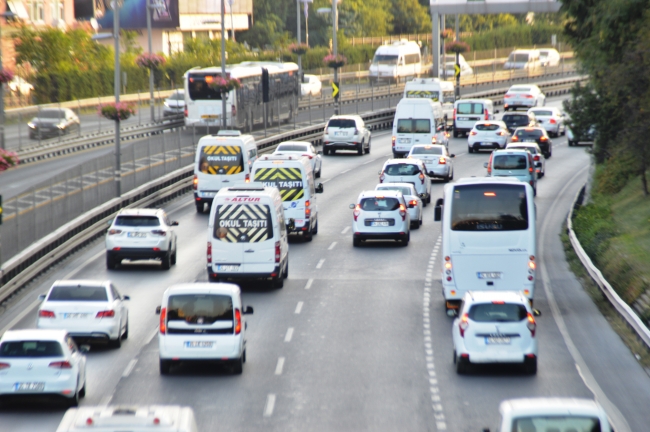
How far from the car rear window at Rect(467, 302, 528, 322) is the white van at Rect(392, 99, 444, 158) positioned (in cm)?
3525

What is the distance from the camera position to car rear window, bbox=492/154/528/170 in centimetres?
4431

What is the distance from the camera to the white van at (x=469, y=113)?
6600 cm

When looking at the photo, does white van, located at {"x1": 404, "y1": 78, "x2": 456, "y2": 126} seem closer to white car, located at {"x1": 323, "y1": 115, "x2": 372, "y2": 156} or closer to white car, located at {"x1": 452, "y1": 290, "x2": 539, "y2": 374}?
white car, located at {"x1": 323, "y1": 115, "x2": 372, "y2": 156}

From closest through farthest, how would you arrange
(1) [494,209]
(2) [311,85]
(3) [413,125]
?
(1) [494,209]
(3) [413,125]
(2) [311,85]

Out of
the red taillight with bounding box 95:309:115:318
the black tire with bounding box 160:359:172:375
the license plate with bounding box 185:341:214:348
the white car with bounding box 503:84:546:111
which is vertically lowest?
the black tire with bounding box 160:359:172:375

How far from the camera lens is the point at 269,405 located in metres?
18.8

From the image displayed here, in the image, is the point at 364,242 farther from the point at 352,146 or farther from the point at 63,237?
the point at 352,146

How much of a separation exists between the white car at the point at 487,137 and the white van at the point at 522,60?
40.1m

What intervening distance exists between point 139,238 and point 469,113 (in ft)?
125

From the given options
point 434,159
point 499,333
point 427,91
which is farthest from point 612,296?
point 427,91

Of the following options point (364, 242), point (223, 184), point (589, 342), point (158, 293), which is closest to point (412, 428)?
point (589, 342)

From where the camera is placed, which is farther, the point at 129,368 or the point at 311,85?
the point at 311,85

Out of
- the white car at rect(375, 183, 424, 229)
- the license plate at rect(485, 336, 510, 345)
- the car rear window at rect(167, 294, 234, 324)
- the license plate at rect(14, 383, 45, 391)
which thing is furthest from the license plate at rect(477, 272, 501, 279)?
the white car at rect(375, 183, 424, 229)

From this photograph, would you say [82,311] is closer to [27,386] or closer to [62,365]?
[62,365]
